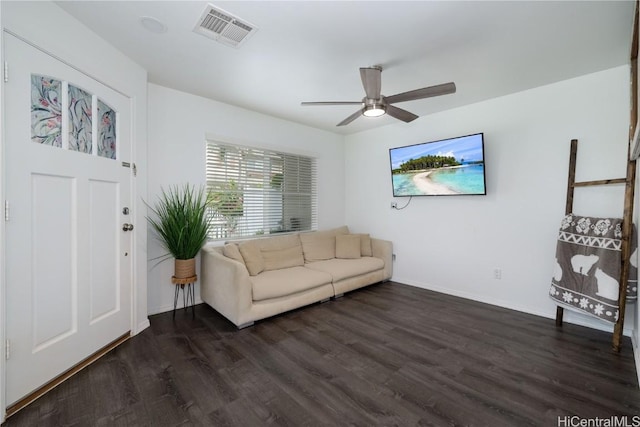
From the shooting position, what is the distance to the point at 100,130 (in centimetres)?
229

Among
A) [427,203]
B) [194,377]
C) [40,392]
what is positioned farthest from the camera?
[427,203]

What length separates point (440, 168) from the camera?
146 inches

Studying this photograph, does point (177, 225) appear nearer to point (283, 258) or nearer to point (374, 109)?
point (283, 258)

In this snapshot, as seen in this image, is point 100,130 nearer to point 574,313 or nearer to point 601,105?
point 601,105

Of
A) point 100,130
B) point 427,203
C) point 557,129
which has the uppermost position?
point 557,129

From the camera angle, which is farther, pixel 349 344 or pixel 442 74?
pixel 442 74

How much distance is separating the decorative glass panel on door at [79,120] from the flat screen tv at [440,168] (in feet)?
11.6

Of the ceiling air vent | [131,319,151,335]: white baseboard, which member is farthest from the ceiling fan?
[131,319,151,335]: white baseboard

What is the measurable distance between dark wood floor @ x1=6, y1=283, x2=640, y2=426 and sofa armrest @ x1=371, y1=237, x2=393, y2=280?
1.35 m

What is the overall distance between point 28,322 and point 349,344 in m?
2.26

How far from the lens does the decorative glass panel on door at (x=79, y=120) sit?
80.3 inches

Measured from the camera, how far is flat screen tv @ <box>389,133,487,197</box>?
3.38m

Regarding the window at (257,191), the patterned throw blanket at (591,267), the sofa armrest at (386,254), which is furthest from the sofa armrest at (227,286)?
the patterned throw blanket at (591,267)

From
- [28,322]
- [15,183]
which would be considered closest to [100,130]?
[15,183]
